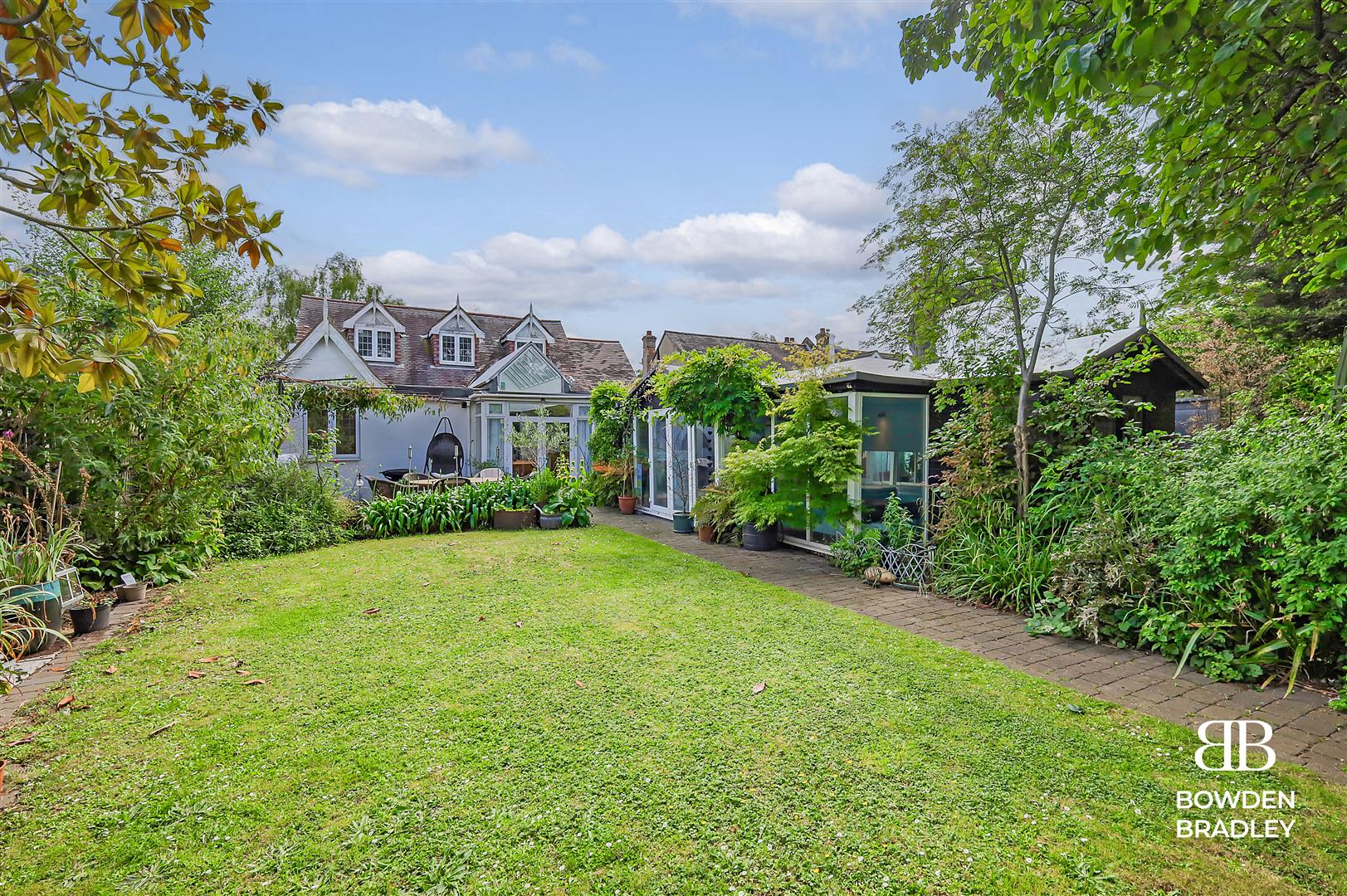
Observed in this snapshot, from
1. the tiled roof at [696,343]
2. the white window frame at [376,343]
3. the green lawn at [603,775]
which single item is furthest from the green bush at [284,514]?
the tiled roof at [696,343]

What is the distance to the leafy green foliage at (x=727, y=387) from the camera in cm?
970

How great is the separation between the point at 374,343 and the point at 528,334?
481 cm

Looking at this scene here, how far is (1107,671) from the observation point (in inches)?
175

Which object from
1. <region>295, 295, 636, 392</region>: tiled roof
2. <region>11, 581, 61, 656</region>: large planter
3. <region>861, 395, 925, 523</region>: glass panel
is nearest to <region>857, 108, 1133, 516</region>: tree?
<region>861, 395, 925, 523</region>: glass panel

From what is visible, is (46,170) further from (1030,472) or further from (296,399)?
(296,399)

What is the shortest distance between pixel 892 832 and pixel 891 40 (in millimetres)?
5490

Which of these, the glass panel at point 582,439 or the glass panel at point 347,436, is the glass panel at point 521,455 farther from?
the glass panel at point 347,436

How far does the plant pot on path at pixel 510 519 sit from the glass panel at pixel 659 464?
302 centimetres

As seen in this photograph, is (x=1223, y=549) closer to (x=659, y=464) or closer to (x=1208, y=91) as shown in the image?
(x=1208, y=91)

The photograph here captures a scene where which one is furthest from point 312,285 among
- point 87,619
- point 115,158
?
point 115,158

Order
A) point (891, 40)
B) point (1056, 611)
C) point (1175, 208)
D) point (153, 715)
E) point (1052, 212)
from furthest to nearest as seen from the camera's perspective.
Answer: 1. point (1052, 212)
2. point (1056, 611)
3. point (891, 40)
4. point (153, 715)
5. point (1175, 208)

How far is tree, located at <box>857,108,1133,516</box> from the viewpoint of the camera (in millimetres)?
6402

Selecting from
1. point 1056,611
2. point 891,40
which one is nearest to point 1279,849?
point 1056,611

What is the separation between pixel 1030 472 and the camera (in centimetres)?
662
